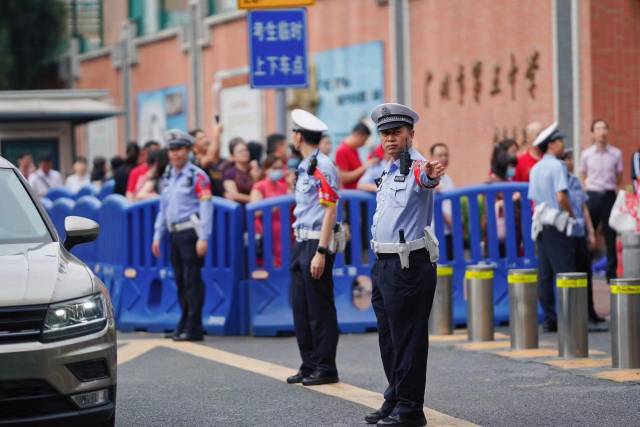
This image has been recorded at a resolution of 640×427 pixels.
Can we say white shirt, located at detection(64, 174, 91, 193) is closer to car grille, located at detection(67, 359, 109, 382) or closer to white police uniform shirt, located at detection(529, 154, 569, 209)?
white police uniform shirt, located at detection(529, 154, 569, 209)

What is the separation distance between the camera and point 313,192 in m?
11.0

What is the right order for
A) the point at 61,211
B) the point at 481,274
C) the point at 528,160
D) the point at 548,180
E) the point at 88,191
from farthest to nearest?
the point at 88,191 < the point at 61,211 < the point at 528,160 < the point at 548,180 < the point at 481,274

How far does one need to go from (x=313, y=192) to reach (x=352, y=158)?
690 centimetres

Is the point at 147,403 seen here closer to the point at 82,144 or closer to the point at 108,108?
the point at 108,108

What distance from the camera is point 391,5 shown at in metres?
26.4

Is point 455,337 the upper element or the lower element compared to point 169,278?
lower

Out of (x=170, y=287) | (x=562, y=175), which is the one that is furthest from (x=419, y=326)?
(x=170, y=287)

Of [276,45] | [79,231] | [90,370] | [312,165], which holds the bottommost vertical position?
[90,370]

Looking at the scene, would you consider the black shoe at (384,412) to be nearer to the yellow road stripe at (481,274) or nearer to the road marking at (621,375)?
the road marking at (621,375)

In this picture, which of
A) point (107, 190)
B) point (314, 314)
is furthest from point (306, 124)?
point (107, 190)

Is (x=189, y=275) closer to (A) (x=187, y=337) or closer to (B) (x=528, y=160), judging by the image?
(A) (x=187, y=337)

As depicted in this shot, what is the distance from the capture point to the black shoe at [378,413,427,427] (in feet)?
28.9

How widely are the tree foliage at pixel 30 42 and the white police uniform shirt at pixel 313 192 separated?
39.3 metres

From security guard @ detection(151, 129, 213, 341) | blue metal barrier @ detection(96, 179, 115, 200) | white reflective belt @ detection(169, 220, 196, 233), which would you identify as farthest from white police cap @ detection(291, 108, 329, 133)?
blue metal barrier @ detection(96, 179, 115, 200)
